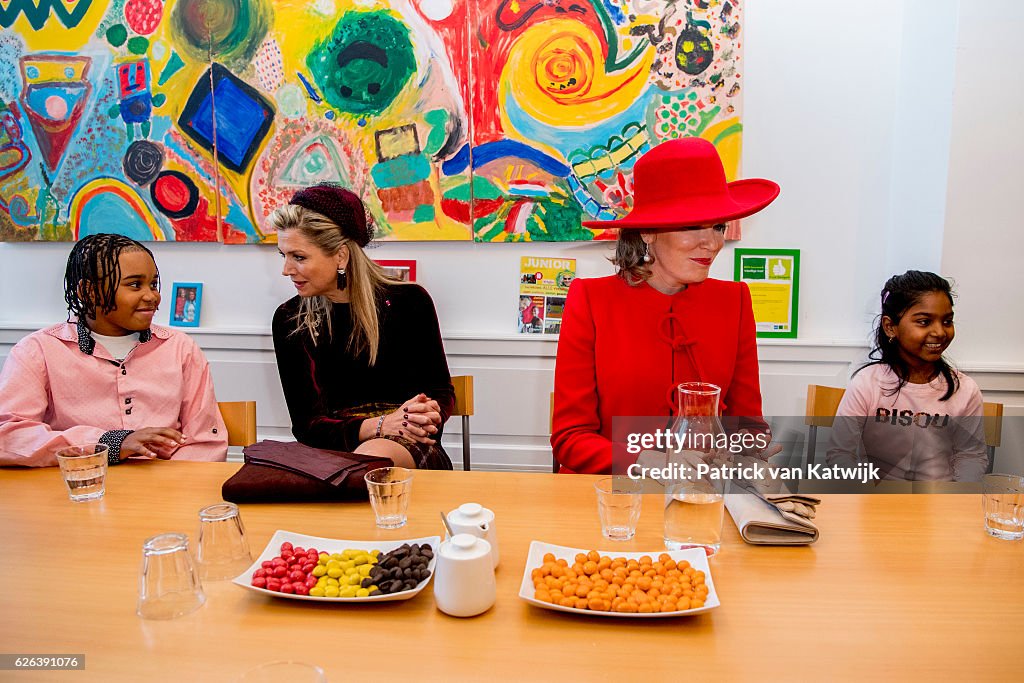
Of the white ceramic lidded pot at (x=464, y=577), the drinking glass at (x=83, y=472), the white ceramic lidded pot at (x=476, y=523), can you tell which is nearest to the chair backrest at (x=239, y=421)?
the drinking glass at (x=83, y=472)

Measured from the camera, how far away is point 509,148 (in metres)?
2.90

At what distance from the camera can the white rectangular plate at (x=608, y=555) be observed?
965 mm

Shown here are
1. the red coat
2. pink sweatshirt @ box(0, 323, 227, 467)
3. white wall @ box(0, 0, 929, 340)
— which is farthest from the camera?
white wall @ box(0, 0, 929, 340)

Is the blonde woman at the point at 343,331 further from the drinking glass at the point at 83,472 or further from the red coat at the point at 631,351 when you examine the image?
the drinking glass at the point at 83,472

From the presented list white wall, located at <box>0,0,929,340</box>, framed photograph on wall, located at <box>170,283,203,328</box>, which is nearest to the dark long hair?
white wall, located at <box>0,0,929,340</box>

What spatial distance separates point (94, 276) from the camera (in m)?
1.95

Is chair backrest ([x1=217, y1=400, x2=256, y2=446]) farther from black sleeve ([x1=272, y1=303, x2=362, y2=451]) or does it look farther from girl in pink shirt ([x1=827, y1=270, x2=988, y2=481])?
girl in pink shirt ([x1=827, y1=270, x2=988, y2=481])

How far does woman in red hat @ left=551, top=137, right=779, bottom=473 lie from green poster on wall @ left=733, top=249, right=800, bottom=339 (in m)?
0.96

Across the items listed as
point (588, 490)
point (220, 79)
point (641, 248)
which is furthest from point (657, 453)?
point (220, 79)

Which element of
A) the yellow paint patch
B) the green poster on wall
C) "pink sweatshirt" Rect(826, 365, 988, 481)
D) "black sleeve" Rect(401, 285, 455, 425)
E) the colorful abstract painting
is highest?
the yellow paint patch

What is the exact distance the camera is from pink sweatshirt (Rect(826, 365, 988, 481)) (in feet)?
7.59

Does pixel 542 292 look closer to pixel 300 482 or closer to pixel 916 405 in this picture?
pixel 916 405

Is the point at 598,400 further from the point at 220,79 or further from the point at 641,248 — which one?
the point at 220,79

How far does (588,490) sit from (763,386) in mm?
1772
